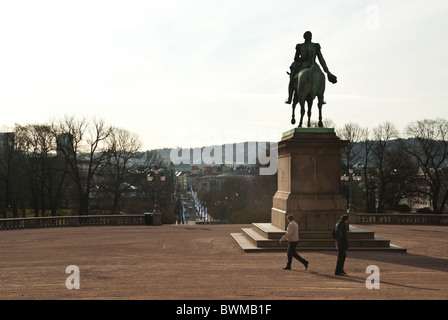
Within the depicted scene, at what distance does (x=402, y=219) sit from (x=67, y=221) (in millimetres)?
25127

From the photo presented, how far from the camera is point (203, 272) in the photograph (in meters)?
13.1

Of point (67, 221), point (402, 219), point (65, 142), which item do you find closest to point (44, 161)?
A: point (65, 142)

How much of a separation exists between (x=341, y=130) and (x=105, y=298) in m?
53.0

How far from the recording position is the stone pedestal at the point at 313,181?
1872 cm

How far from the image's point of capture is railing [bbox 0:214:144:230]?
31.0 metres

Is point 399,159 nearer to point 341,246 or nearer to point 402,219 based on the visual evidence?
point 402,219

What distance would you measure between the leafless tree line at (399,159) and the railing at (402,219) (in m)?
16.8

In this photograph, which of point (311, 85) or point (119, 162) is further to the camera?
point (119, 162)

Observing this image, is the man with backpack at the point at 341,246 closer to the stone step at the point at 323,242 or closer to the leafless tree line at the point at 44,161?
the stone step at the point at 323,242

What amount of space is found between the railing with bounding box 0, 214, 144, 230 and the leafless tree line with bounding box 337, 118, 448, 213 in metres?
26.9

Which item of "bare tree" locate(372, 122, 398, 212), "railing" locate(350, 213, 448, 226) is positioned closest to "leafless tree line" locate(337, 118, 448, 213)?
"bare tree" locate(372, 122, 398, 212)
